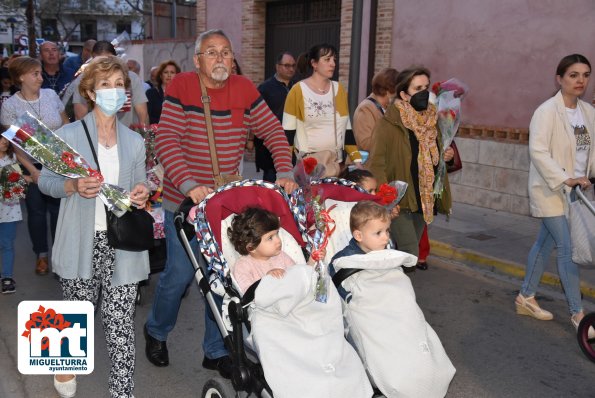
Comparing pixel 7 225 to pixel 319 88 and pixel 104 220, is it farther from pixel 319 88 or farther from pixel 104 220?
pixel 319 88

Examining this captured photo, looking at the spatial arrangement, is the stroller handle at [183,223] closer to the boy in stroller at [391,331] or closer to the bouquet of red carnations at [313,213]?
the bouquet of red carnations at [313,213]

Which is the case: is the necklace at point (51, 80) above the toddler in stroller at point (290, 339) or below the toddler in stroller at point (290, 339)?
above

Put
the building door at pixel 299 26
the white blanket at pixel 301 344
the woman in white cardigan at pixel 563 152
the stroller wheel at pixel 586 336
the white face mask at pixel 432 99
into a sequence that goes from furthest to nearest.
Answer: the building door at pixel 299 26
the white face mask at pixel 432 99
the woman in white cardigan at pixel 563 152
the stroller wheel at pixel 586 336
the white blanket at pixel 301 344

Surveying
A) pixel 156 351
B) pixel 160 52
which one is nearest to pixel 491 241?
Answer: pixel 156 351

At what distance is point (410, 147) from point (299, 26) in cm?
930

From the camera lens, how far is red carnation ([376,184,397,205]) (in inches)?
177

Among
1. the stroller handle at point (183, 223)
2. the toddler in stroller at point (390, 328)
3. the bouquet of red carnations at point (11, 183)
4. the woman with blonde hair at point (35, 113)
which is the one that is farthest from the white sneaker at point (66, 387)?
the bouquet of red carnations at point (11, 183)

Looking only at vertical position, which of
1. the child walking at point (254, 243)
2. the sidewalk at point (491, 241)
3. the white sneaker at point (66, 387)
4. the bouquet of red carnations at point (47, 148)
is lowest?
the sidewalk at point (491, 241)

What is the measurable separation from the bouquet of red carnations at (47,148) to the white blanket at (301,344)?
1.21 metres

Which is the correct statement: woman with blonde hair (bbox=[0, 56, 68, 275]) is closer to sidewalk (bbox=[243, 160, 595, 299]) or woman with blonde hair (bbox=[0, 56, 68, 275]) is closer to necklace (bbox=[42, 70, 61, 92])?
necklace (bbox=[42, 70, 61, 92])

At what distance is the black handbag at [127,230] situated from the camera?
12.7 ft

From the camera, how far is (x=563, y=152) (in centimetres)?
553

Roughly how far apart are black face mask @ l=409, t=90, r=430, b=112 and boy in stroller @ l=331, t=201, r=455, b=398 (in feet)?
7.64

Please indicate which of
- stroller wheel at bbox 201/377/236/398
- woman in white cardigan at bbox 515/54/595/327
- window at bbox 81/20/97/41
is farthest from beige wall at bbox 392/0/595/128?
window at bbox 81/20/97/41
